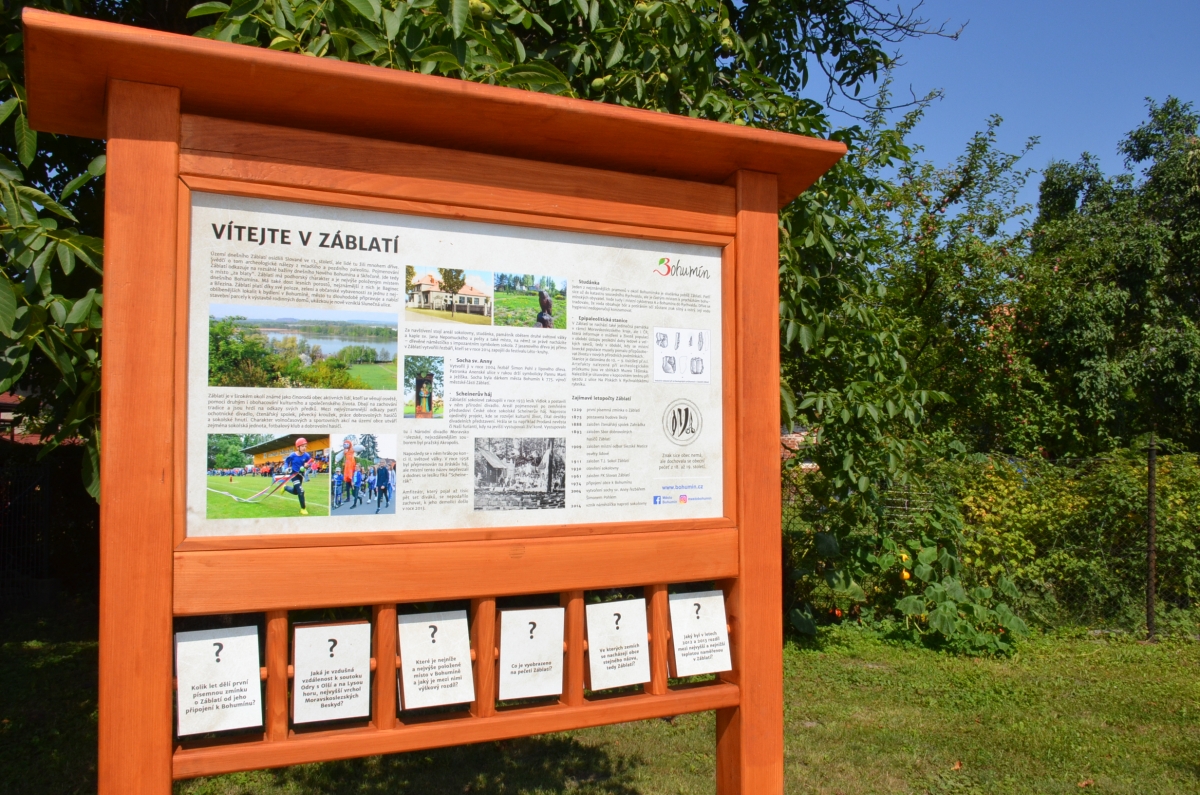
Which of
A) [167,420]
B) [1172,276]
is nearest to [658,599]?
[167,420]

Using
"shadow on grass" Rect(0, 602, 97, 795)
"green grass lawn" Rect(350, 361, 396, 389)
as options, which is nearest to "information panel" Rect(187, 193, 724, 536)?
"green grass lawn" Rect(350, 361, 396, 389)

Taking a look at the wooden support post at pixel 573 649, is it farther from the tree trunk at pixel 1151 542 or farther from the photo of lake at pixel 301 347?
the tree trunk at pixel 1151 542

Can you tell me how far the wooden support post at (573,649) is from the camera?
2.24 meters

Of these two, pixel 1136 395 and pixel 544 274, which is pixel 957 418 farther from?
pixel 544 274

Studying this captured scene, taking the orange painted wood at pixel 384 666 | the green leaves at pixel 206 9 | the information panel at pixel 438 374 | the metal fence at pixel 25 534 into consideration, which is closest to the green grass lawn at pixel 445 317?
the information panel at pixel 438 374

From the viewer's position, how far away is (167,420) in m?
1.83

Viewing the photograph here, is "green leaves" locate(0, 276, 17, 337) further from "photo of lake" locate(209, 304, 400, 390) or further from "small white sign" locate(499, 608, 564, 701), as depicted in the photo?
"small white sign" locate(499, 608, 564, 701)

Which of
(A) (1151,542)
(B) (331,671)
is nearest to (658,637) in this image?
(B) (331,671)

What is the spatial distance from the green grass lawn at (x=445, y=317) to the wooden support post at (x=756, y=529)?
752 millimetres

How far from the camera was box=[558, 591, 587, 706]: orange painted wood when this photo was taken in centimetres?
224

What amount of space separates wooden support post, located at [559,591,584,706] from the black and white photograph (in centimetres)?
26

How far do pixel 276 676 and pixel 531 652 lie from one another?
1.98 feet

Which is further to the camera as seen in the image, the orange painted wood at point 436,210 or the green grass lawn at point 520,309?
the green grass lawn at point 520,309

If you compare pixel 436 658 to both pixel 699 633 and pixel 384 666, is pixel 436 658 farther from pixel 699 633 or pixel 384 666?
pixel 699 633
